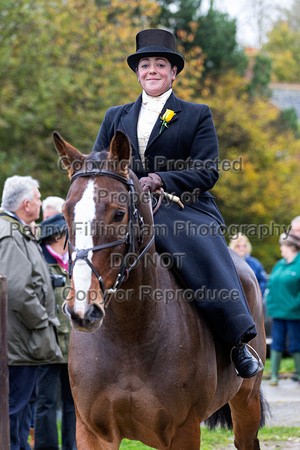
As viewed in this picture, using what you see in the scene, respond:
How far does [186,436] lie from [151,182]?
5.32 ft

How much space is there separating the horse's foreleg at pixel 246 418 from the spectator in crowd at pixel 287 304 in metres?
5.43

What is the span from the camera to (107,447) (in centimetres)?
406

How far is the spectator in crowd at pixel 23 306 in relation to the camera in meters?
5.95

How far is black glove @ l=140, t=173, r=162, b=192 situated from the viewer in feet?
13.2

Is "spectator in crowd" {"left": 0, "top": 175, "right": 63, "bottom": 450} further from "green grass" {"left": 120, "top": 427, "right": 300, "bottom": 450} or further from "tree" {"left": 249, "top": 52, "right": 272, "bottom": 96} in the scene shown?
"tree" {"left": 249, "top": 52, "right": 272, "bottom": 96}

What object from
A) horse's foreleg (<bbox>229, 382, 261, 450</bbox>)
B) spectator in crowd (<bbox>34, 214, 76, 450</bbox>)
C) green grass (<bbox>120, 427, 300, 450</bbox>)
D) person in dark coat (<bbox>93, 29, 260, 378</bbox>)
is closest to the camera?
person in dark coat (<bbox>93, 29, 260, 378</bbox>)

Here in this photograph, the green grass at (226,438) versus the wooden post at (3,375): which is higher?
the wooden post at (3,375)

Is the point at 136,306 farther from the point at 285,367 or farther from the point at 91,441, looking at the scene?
the point at 285,367

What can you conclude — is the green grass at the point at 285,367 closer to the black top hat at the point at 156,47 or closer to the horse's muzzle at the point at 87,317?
the black top hat at the point at 156,47

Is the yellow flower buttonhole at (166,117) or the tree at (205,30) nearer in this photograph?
the yellow flower buttonhole at (166,117)

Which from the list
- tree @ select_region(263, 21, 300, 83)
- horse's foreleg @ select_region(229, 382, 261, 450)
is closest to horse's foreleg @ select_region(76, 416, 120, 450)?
horse's foreleg @ select_region(229, 382, 261, 450)

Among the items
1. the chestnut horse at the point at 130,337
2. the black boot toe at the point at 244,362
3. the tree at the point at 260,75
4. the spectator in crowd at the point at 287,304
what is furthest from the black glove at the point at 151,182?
the tree at the point at 260,75

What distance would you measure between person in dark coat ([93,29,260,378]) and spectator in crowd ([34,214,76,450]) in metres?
2.21

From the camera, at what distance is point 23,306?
19.5ft
